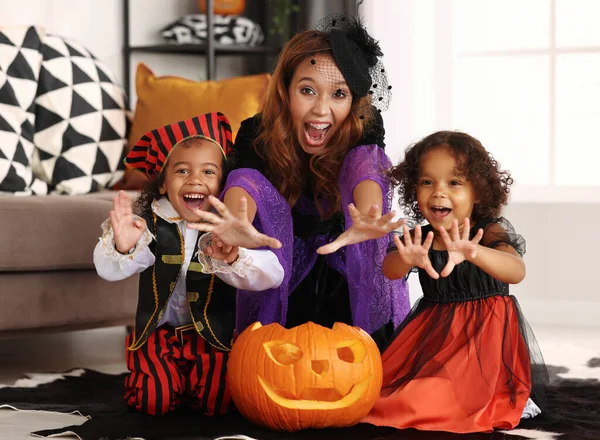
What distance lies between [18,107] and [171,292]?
1192mm

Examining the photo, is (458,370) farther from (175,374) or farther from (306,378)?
(175,374)

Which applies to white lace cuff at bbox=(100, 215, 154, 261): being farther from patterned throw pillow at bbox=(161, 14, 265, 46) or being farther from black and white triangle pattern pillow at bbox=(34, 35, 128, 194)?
patterned throw pillow at bbox=(161, 14, 265, 46)

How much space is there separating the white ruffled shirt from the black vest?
0.06ft

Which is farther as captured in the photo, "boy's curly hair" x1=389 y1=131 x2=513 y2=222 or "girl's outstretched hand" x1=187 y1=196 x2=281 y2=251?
"boy's curly hair" x1=389 y1=131 x2=513 y2=222

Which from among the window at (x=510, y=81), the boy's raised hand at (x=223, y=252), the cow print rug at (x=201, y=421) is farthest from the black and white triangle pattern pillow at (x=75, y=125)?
the boy's raised hand at (x=223, y=252)

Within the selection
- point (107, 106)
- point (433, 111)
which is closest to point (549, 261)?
point (433, 111)

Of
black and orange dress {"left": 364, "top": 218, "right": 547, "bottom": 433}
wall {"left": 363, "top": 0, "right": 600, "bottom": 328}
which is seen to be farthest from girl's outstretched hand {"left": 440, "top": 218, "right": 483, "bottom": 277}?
wall {"left": 363, "top": 0, "right": 600, "bottom": 328}

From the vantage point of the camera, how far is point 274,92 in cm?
217

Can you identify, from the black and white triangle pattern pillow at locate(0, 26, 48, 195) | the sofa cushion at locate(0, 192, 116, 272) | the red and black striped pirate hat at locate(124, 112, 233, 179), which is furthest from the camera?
the black and white triangle pattern pillow at locate(0, 26, 48, 195)

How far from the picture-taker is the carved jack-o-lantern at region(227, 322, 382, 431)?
1748mm

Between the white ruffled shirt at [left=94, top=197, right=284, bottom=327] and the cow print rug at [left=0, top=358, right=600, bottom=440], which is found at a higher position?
the white ruffled shirt at [left=94, top=197, right=284, bottom=327]

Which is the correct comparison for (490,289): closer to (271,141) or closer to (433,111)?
(271,141)

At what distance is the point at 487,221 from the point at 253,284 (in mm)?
528

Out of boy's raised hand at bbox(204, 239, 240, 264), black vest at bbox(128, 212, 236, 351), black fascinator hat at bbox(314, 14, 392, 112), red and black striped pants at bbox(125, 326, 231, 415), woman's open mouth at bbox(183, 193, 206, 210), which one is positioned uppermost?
black fascinator hat at bbox(314, 14, 392, 112)
